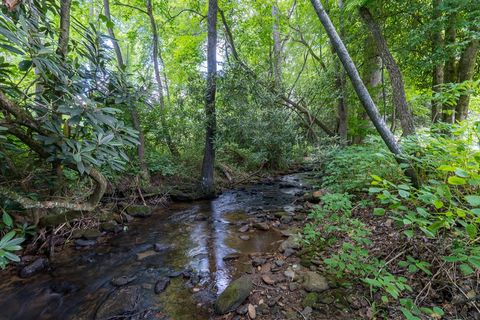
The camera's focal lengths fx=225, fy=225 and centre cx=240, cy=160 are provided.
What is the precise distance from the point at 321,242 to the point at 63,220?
4534mm

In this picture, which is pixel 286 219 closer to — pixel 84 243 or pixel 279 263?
pixel 279 263

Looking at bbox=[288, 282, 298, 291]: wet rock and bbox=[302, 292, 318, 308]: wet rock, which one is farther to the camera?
bbox=[288, 282, 298, 291]: wet rock

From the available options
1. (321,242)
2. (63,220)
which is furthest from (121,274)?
(321,242)

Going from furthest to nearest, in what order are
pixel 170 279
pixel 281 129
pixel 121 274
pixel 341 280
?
pixel 281 129
pixel 121 274
pixel 170 279
pixel 341 280

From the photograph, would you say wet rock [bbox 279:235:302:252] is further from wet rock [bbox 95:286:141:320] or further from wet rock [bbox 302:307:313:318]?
wet rock [bbox 95:286:141:320]

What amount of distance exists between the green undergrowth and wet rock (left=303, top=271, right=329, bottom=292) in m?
0.16

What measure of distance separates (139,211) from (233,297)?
157 inches

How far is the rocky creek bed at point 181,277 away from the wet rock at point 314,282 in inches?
0.4

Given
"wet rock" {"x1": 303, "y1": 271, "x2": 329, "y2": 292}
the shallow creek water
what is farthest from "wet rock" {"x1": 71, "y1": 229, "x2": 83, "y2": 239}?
"wet rock" {"x1": 303, "y1": 271, "x2": 329, "y2": 292}

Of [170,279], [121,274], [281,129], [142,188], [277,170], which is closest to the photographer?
[170,279]

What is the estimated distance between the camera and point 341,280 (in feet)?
8.36

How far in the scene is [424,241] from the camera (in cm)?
236

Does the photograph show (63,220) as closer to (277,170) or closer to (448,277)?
(448,277)

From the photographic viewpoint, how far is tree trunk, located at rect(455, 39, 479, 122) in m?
5.38
